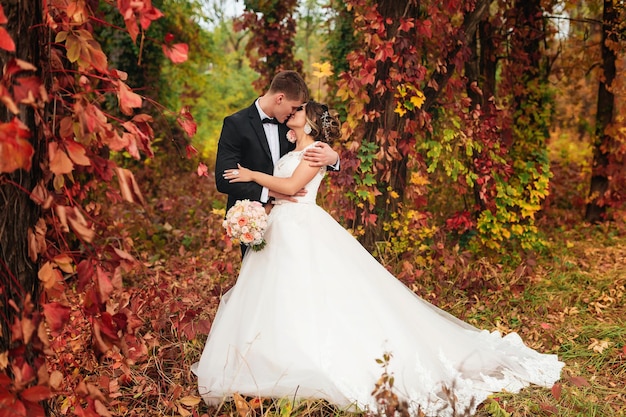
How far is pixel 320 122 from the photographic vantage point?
3.73 meters

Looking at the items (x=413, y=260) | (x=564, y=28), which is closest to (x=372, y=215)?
(x=413, y=260)

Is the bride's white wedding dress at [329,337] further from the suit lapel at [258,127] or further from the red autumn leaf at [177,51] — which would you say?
the red autumn leaf at [177,51]

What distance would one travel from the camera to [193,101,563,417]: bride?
3197mm

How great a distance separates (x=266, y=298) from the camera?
3410 mm

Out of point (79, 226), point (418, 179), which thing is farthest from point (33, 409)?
point (418, 179)

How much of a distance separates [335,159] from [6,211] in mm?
2174

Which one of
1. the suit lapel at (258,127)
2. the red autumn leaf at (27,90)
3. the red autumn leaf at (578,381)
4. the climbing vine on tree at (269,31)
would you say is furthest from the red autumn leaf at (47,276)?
the climbing vine on tree at (269,31)

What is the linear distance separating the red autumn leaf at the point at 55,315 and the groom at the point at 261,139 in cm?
185

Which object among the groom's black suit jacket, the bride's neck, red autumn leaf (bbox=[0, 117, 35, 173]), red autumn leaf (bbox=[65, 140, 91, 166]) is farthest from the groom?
red autumn leaf (bbox=[0, 117, 35, 173])

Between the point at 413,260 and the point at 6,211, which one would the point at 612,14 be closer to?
the point at 413,260

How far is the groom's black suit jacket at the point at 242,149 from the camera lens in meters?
3.66

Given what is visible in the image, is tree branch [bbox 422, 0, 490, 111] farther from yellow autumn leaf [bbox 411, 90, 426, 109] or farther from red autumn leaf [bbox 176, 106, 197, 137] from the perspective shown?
red autumn leaf [bbox 176, 106, 197, 137]

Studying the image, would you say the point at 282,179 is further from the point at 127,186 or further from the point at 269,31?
the point at 269,31

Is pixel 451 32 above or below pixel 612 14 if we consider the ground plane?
below
